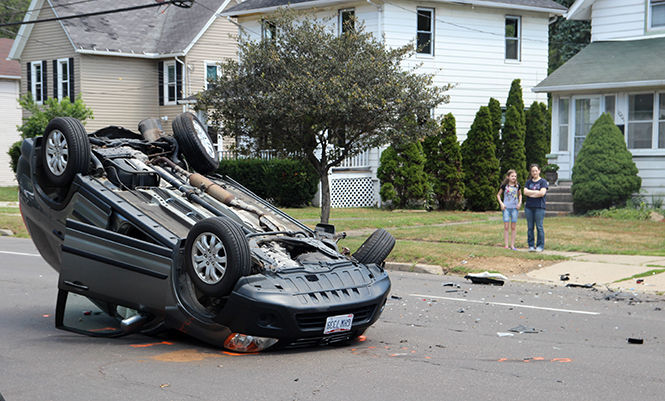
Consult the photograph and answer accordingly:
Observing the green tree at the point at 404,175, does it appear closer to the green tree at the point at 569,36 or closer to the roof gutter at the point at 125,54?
the roof gutter at the point at 125,54

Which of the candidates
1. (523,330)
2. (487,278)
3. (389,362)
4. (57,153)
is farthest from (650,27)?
(57,153)

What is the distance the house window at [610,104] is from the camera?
2295 centimetres

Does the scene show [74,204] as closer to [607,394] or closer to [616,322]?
[607,394]

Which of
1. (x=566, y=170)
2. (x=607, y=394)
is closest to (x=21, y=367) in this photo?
(x=607, y=394)

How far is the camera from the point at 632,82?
21.7 meters

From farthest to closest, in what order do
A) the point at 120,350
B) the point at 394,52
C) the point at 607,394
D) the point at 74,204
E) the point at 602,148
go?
1. the point at 602,148
2. the point at 394,52
3. the point at 74,204
4. the point at 120,350
5. the point at 607,394

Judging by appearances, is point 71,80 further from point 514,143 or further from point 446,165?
point 514,143

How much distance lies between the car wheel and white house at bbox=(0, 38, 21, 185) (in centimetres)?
3519

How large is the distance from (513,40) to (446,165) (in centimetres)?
684

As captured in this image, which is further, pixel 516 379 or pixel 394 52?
pixel 394 52

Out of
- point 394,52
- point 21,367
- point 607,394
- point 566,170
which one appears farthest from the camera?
point 566,170

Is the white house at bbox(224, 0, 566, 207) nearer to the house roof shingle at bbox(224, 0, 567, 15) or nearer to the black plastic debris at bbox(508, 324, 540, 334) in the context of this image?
the house roof shingle at bbox(224, 0, 567, 15)

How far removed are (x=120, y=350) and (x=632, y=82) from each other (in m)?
18.6

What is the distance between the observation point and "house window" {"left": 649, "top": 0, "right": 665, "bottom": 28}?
2336cm
